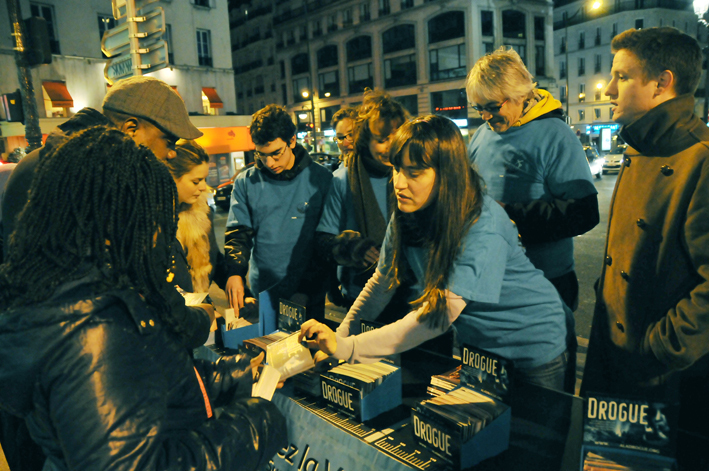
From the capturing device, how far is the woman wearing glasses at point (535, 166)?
2.54 metres

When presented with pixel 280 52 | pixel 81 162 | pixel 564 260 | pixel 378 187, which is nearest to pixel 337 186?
pixel 378 187

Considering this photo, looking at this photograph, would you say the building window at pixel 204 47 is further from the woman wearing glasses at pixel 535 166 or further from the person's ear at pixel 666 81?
the person's ear at pixel 666 81

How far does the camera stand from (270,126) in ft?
10.1

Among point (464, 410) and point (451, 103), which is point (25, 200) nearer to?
point (464, 410)

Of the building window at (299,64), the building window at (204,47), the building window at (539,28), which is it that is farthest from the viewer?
the building window at (299,64)

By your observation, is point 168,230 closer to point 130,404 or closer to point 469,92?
point 130,404

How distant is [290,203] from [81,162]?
7.14 feet

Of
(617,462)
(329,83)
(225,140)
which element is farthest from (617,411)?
(329,83)

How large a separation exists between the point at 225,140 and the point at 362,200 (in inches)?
841

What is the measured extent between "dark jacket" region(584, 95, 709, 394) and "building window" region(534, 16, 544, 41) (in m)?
46.4

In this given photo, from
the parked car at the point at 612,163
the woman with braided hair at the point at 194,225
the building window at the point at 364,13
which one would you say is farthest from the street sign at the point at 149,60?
the building window at the point at 364,13

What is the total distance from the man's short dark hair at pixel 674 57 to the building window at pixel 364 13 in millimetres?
49030

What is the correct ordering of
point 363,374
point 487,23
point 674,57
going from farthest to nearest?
point 487,23
point 674,57
point 363,374

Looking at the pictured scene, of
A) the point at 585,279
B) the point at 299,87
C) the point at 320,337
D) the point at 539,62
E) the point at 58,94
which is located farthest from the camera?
the point at 299,87
